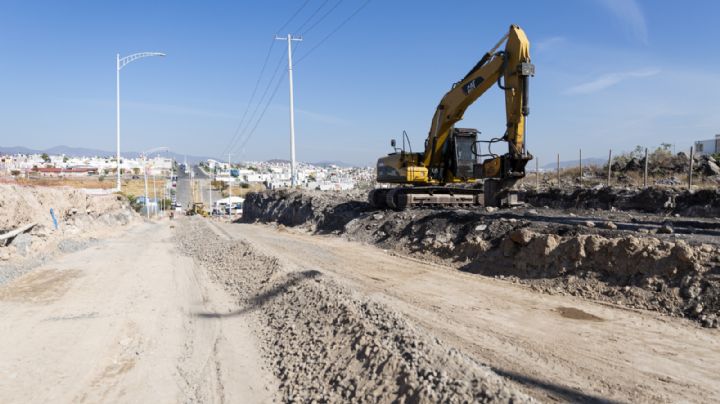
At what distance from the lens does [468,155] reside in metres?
17.1

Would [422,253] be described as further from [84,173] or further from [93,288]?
[84,173]

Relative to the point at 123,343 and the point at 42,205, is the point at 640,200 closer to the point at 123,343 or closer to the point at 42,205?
the point at 123,343

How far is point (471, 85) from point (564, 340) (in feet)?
33.5

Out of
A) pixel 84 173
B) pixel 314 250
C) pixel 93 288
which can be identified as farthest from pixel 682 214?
pixel 84 173

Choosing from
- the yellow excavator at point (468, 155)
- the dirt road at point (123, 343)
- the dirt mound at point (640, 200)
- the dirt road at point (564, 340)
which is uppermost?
the yellow excavator at point (468, 155)

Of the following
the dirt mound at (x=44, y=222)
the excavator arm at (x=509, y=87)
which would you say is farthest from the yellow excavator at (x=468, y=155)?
the dirt mound at (x=44, y=222)

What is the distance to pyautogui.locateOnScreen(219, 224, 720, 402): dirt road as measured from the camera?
192 inches

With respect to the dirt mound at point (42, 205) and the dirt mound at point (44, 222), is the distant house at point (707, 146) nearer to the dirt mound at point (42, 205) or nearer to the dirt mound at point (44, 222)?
the dirt mound at point (44, 222)

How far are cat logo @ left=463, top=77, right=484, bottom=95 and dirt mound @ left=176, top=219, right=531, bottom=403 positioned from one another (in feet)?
27.2

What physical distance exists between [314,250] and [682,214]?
38.3 ft

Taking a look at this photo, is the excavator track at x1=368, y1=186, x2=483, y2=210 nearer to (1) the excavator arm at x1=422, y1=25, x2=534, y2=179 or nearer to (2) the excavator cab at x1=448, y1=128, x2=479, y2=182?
(2) the excavator cab at x1=448, y1=128, x2=479, y2=182

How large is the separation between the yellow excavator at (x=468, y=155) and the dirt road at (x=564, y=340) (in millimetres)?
4137

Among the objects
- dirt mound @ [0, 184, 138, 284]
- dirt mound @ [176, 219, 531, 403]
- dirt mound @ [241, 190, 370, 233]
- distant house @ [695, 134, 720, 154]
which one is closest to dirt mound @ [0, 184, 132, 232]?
dirt mound @ [0, 184, 138, 284]

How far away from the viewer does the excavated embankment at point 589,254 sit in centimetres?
731
